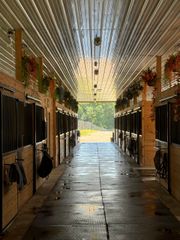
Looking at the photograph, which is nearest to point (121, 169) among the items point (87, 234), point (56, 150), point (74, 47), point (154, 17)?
point (56, 150)

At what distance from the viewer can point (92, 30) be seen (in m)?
8.93

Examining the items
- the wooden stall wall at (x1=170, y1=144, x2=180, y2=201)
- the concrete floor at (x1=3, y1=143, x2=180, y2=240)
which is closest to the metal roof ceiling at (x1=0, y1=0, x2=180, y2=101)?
the wooden stall wall at (x1=170, y1=144, x2=180, y2=201)

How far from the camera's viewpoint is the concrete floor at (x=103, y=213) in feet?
19.0

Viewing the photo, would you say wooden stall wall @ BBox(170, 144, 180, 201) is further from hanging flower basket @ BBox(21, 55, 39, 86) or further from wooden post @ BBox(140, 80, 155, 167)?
wooden post @ BBox(140, 80, 155, 167)

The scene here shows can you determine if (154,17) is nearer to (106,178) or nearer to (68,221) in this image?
(68,221)

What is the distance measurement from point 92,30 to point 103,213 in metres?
3.57

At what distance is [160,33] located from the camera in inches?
359

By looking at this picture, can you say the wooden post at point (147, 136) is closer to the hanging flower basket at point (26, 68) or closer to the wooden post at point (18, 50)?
the hanging flower basket at point (26, 68)

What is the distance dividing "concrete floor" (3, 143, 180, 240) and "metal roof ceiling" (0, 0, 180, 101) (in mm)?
2994

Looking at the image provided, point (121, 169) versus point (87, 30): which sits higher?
point (87, 30)

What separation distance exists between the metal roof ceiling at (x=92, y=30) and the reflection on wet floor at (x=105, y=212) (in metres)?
3.00

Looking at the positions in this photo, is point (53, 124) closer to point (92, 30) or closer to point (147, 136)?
point (147, 136)

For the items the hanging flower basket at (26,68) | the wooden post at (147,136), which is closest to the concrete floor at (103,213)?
the hanging flower basket at (26,68)

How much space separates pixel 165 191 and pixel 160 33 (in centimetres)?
302
